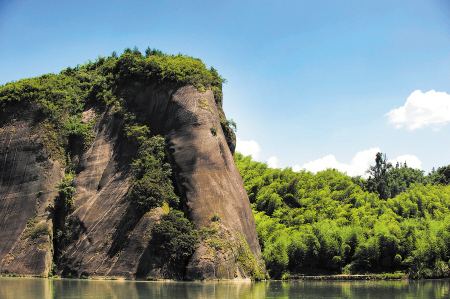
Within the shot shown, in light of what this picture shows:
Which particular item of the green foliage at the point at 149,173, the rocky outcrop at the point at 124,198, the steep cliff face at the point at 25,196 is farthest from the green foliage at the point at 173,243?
the steep cliff face at the point at 25,196

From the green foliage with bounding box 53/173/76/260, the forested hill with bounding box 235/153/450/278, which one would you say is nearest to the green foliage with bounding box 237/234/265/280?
the forested hill with bounding box 235/153/450/278

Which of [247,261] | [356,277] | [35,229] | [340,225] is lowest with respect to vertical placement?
[356,277]

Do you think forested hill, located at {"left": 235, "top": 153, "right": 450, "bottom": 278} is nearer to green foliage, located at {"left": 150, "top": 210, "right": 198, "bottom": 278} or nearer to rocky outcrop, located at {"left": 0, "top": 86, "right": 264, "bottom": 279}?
rocky outcrop, located at {"left": 0, "top": 86, "right": 264, "bottom": 279}

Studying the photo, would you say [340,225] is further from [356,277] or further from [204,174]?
[204,174]

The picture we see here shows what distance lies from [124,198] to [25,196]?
34.0 ft

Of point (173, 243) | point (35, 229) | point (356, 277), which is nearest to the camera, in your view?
point (173, 243)

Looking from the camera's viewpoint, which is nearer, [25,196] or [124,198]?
[124,198]

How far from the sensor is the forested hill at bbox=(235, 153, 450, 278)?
1483 inches

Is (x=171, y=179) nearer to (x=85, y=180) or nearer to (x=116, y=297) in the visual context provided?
(x=85, y=180)

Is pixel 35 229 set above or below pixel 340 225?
above

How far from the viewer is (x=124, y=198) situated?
38500mm

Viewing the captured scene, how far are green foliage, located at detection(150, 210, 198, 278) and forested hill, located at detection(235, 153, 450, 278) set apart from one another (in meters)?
8.56

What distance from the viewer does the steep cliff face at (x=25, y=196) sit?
38.6 m

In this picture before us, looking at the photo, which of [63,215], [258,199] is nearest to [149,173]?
[63,215]
